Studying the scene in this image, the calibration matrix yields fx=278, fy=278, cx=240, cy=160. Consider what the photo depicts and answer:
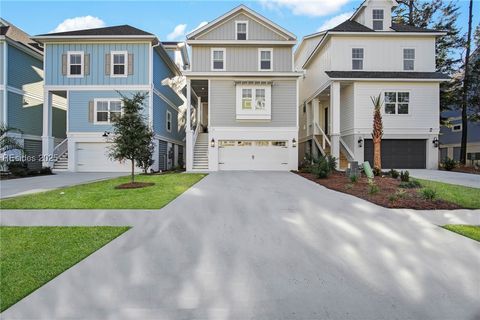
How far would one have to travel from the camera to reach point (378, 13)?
63.1ft

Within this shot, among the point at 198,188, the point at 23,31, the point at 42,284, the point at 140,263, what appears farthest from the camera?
the point at 23,31

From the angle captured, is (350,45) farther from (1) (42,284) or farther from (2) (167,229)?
(1) (42,284)

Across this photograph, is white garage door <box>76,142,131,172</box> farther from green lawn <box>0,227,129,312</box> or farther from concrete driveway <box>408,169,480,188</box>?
concrete driveway <box>408,169,480,188</box>

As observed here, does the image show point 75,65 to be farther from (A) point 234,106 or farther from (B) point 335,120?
(B) point 335,120

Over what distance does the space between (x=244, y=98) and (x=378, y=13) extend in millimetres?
11331

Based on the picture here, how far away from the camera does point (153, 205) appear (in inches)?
280

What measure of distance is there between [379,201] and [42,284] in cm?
749

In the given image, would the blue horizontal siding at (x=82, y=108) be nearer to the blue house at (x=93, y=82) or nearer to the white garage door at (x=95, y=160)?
the blue house at (x=93, y=82)

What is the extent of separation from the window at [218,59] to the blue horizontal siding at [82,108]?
18.5 ft

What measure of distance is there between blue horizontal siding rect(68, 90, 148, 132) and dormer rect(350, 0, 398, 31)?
1677 centimetres

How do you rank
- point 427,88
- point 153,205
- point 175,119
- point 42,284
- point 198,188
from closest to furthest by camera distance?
point 42,284 < point 153,205 < point 198,188 < point 427,88 < point 175,119

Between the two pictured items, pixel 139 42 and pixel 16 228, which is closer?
pixel 16 228

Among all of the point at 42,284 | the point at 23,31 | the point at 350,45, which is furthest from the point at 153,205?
the point at 23,31

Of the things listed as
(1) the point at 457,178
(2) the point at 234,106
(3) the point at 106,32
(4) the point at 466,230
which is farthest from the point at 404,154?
(3) the point at 106,32
